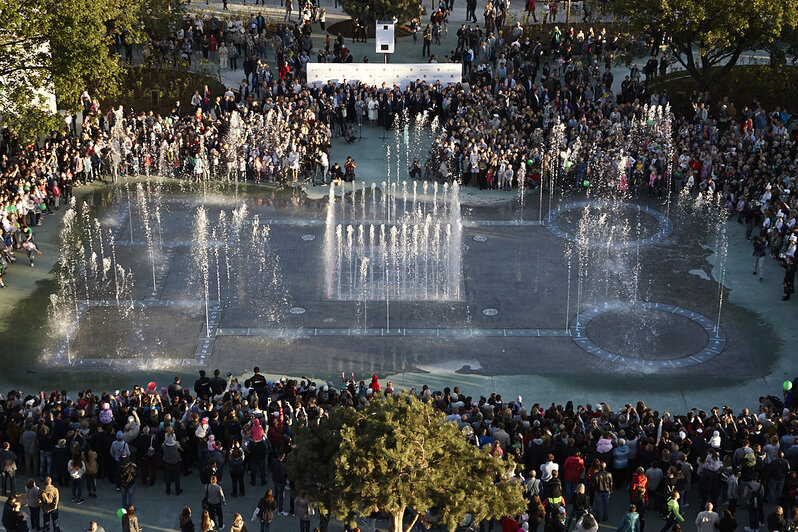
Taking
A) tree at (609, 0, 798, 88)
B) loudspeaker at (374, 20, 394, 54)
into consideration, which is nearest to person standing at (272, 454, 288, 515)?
tree at (609, 0, 798, 88)

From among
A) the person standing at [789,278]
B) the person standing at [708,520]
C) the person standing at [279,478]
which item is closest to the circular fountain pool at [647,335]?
the person standing at [789,278]

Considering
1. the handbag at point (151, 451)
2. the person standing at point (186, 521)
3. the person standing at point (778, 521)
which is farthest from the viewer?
the handbag at point (151, 451)

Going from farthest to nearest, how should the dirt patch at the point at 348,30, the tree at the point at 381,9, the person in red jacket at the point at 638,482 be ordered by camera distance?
the dirt patch at the point at 348,30
the tree at the point at 381,9
the person in red jacket at the point at 638,482

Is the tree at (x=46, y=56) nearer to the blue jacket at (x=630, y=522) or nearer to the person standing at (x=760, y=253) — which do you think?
the person standing at (x=760, y=253)

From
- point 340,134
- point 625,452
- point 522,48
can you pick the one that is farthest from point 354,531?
point 522,48

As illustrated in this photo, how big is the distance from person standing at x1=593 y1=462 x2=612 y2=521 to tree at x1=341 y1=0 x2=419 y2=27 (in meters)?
35.2

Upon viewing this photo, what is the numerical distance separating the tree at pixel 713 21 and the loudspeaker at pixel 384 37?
9.68 m

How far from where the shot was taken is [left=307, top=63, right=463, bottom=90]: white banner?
48844mm

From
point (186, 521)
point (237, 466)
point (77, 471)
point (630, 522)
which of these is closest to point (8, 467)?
point (77, 471)

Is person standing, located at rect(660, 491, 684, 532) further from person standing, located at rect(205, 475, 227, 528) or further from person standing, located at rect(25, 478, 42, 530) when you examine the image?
person standing, located at rect(25, 478, 42, 530)

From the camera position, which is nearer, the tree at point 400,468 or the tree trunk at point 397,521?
the tree at point 400,468

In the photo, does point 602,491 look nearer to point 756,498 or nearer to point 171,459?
point 756,498

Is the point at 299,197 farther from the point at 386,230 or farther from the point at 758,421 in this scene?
the point at 758,421

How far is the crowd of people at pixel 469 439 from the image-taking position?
888 inches
